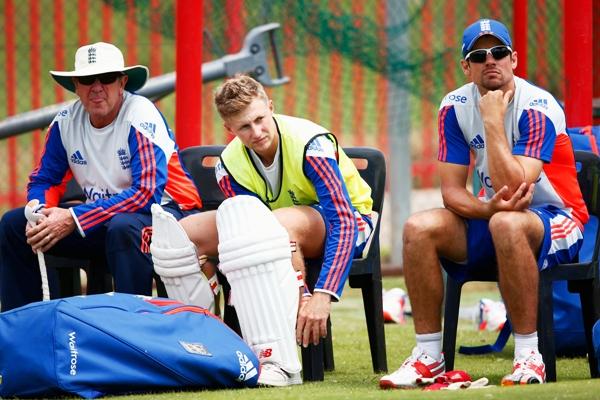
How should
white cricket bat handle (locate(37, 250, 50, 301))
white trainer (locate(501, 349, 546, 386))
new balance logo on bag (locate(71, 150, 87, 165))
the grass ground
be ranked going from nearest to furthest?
the grass ground → white trainer (locate(501, 349, 546, 386)) → white cricket bat handle (locate(37, 250, 50, 301)) → new balance logo on bag (locate(71, 150, 87, 165))

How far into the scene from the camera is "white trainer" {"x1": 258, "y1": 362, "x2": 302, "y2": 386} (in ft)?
14.4

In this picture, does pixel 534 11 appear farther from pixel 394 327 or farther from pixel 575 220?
pixel 575 220

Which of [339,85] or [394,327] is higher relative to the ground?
[339,85]

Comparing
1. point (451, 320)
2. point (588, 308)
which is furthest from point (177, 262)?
point (588, 308)

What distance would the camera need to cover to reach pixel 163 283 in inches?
194

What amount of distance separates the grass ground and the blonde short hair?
0.99m

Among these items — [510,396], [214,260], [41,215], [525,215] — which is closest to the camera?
[510,396]

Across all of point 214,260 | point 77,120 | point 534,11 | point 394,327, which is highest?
point 534,11

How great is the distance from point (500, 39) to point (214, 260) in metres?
1.29

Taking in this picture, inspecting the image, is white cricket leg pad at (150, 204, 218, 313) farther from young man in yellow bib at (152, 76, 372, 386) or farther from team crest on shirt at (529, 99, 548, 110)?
team crest on shirt at (529, 99, 548, 110)

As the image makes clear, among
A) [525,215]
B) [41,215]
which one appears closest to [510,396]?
[525,215]

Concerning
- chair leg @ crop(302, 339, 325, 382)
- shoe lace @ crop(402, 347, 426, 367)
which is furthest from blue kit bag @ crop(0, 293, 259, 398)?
shoe lace @ crop(402, 347, 426, 367)

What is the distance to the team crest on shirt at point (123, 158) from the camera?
5.25 metres

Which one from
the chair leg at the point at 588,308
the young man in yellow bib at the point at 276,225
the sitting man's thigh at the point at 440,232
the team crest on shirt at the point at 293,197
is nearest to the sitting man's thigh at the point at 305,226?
the young man in yellow bib at the point at 276,225
